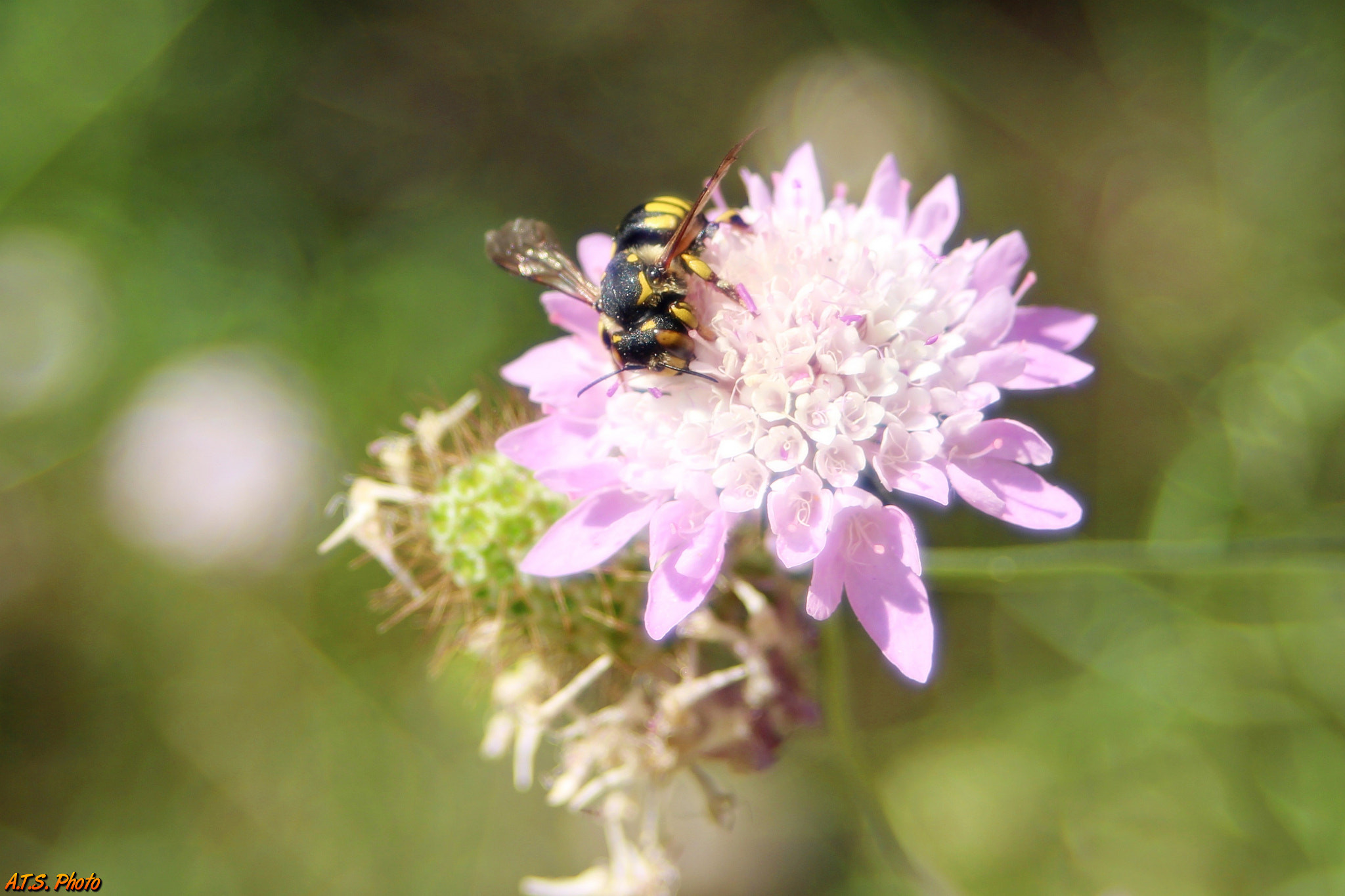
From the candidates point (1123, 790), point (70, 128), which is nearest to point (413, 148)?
point (70, 128)

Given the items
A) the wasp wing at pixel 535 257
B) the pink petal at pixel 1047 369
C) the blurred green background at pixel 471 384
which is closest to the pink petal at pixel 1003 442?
the pink petal at pixel 1047 369

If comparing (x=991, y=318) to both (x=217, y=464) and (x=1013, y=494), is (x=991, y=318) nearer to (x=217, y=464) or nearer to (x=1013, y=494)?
(x=1013, y=494)

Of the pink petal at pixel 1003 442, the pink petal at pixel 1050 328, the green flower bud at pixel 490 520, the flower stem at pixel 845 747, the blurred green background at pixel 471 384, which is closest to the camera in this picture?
the pink petal at pixel 1003 442

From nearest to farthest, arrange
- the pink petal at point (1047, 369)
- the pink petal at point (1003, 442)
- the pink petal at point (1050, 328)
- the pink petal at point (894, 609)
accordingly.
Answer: the pink petal at point (894, 609), the pink petal at point (1003, 442), the pink petal at point (1047, 369), the pink petal at point (1050, 328)

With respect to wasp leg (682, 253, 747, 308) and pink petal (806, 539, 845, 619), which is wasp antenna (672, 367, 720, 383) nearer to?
wasp leg (682, 253, 747, 308)

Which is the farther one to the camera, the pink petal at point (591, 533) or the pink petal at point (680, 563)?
the pink petal at point (591, 533)

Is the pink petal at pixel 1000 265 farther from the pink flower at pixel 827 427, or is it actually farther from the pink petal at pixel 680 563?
the pink petal at pixel 680 563
